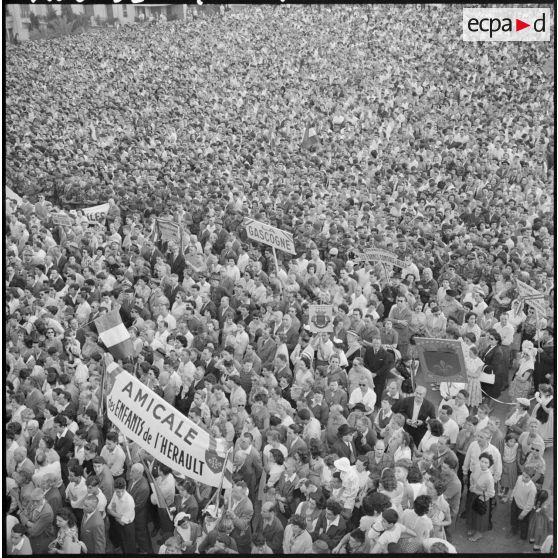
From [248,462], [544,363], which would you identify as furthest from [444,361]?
[248,462]

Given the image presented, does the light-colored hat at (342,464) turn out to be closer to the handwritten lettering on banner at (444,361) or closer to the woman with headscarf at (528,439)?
the woman with headscarf at (528,439)

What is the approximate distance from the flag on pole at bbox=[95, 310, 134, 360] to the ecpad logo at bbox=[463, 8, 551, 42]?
612 centimetres

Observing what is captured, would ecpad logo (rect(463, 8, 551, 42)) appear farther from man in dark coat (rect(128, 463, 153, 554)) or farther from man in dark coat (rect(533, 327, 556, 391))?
man in dark coat (rect(128, 463, 153, 554))

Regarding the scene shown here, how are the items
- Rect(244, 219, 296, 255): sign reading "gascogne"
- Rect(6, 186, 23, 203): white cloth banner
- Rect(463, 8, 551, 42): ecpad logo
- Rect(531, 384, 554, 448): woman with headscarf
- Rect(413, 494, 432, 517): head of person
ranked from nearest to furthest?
Rect(413, 494, 432, 517): head of person
Rect(531, 384, 554, 448): woman with headscarf
Rect(463, 8, 551, 42): ecpad logo
Rect(244, 219, 296, 255): sign reading "gascogne"
Rect(6, 186, 23, 203): white cloth banner

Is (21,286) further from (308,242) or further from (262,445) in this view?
(262,445)

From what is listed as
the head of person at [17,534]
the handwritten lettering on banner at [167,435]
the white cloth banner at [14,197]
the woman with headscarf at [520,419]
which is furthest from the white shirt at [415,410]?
the white cloth banner at [14,197]

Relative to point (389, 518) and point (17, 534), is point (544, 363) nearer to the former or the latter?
point (389, 518)

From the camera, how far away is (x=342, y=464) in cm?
857

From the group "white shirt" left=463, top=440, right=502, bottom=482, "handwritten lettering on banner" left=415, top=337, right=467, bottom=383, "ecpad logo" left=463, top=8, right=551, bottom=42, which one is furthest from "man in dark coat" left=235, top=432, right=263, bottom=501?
"ecpad logo" left=463, top=8, right=551, bottom=42

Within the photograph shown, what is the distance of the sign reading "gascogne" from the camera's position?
14020 mm

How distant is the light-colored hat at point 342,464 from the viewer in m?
8.48

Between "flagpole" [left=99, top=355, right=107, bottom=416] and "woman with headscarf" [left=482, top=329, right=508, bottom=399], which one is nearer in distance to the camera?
"flagpole" [left=99, top=355, right=107, bottom=416]

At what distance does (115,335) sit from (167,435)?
8.16ft

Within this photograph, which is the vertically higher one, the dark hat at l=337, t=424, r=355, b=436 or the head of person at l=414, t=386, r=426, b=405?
the head of person at l=414, t=386, r=426, b=405
